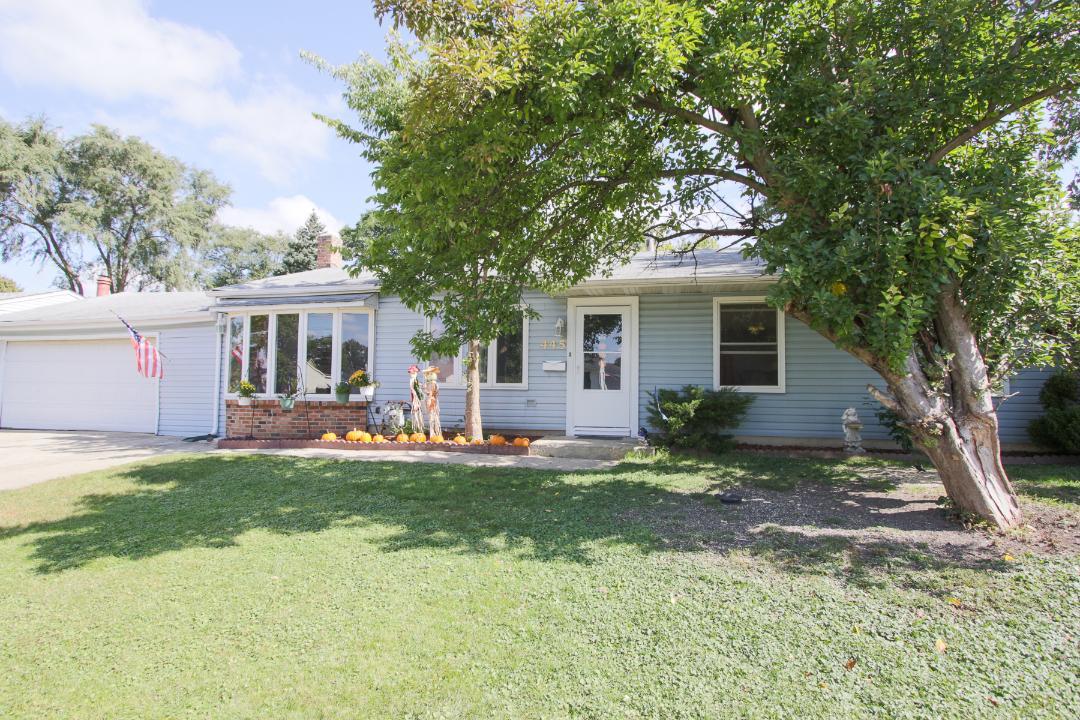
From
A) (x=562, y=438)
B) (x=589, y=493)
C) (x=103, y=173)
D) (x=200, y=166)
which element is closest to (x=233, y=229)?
(x=200, y=166)

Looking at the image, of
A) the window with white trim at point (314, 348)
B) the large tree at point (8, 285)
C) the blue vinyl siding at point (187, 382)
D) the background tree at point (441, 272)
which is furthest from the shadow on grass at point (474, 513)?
the large tree at point (8, 285)

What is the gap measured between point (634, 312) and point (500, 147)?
5333 millimetres

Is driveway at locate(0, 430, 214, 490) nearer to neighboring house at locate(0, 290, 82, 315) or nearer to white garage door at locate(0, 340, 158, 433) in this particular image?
white garage door at locate(0, 340, 158, 433)

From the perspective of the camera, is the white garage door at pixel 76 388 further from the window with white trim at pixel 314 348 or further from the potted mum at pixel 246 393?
the window with white trim at pixel 314 348

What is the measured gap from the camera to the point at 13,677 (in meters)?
2.68

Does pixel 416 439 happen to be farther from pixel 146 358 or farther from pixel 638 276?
pixel 146 358

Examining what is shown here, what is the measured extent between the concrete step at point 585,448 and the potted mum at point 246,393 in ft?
18.5

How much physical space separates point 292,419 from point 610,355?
607cm

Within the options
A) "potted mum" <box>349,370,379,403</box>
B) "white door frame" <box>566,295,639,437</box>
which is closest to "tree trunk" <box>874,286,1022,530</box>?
"white door frame" <box>566,295,639,437</box>

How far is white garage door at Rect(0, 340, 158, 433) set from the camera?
13.0 metres

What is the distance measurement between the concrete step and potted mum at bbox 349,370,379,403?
3.46 m

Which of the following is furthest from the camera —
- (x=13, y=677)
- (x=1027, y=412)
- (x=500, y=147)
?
(x=1027, y=412)

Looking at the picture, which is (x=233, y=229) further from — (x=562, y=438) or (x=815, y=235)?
(x=815, y=235)

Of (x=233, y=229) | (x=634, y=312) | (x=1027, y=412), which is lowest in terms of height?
(x=1027, y=412)
